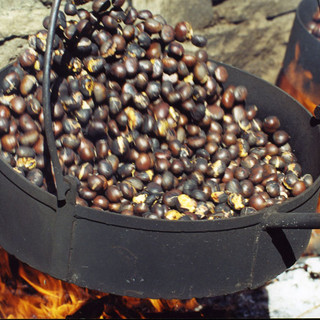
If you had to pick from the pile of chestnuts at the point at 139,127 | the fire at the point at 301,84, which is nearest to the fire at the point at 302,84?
the fire at the point at 301,84

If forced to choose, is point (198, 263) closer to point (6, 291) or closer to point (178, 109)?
point (178, 109)

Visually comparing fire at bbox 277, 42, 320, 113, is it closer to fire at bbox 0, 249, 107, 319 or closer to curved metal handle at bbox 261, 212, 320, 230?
curved metal handle at bbox 261, 212, 320, 230

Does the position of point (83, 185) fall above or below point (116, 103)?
below

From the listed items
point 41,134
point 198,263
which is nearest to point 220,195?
point 198,263

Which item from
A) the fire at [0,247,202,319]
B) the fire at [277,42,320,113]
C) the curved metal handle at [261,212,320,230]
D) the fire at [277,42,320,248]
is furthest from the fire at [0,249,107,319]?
the fire at [277,42,320,113]

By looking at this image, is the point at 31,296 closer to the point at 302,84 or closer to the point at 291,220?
the point at 291,220

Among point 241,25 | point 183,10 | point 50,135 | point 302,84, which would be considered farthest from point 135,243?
point 241,25
